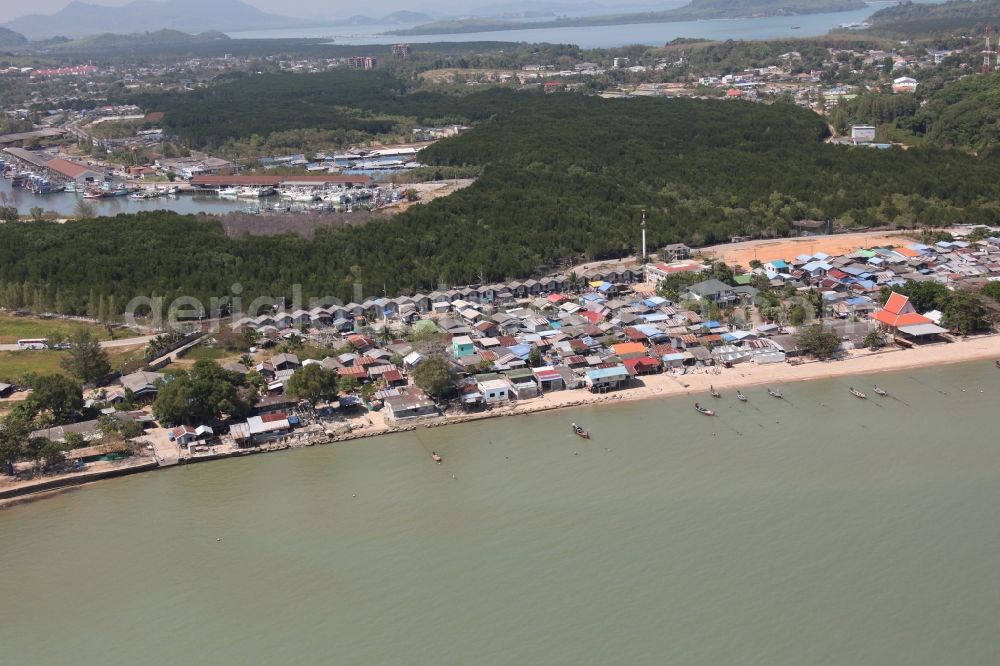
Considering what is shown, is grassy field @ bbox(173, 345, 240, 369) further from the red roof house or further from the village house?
the red roof house

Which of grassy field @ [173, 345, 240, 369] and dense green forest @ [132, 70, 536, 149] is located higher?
dense green forest @ [132, 70, 536, 149]

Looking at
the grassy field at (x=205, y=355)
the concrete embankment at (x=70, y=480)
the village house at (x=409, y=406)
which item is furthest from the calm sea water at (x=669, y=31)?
the concrete embankment at (x=70, y=480)

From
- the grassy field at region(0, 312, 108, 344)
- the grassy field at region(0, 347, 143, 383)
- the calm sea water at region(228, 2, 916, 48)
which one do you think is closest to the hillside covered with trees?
the grassy field at region(0, 347, 143, 383)

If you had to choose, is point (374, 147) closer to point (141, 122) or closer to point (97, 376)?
point (141, 122)

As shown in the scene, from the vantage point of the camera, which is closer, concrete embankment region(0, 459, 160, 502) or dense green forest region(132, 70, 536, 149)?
concrete embankment region(0, 459, 160, 502)

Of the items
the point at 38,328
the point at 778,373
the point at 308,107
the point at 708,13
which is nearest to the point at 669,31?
the point at 708,13
